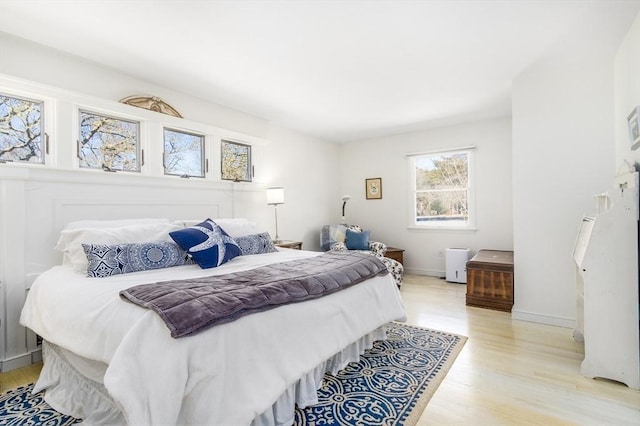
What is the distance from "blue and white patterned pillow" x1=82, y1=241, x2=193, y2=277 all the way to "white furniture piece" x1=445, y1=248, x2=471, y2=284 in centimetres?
380

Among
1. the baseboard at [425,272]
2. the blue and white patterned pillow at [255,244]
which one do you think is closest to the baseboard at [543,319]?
the baseboard at [425,272]

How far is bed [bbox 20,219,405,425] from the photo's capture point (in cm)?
123

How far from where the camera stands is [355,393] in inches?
76.5

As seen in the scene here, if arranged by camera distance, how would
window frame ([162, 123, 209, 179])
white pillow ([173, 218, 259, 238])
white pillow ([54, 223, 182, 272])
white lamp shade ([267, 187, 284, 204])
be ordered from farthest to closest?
white lamp shade ([267, 187, 284, 204]) < window frame ([162, 123, 209, 179]) < white pillow ([173, 218, 259, 238]) < white pillow ([54, 223, 182, 272])

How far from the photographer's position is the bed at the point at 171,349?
4.04ft

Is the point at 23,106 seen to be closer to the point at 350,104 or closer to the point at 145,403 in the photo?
the point at 145,403

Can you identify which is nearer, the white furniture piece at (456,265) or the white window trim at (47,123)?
the white window trim at (47,123)

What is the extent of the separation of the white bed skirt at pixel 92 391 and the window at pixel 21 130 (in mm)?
1487

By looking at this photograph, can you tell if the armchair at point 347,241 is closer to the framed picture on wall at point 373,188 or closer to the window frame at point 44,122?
the framed picture on wall at point 373,188

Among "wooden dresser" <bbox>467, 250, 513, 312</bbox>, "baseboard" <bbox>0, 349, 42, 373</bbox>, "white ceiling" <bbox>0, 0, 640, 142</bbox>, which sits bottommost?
"baseboard" <bbox>0, 349, 42, 373</bbox>

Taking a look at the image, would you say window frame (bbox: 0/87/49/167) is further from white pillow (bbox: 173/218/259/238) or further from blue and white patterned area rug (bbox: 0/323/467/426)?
blue and white patterned area rug (bbox: 0/323/467/426)

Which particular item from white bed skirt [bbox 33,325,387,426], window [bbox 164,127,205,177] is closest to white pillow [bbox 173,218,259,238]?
window [bbox 164,127,205,177]

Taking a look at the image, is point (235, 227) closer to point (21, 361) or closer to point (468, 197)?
point (21, 361)

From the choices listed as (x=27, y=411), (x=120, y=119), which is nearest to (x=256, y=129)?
(x=120, y=119)
